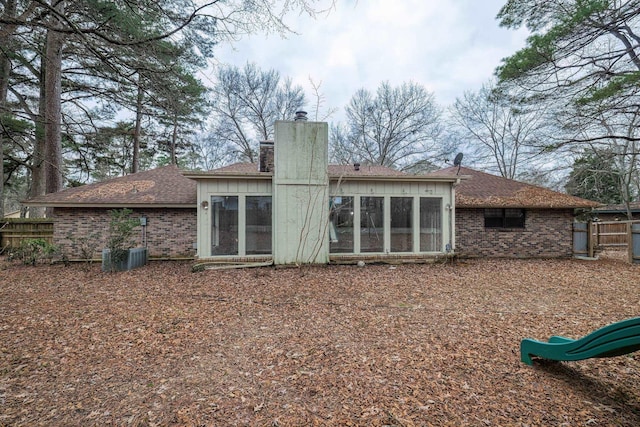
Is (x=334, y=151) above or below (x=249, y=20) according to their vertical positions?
above

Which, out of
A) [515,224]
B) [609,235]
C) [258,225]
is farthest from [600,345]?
[609,235]

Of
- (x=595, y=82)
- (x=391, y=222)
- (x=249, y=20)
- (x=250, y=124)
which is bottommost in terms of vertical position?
(x=391, y=222)

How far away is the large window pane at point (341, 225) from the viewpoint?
8.14 meters

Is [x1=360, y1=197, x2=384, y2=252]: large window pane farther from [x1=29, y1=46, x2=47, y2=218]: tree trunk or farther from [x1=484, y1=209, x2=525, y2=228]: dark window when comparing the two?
[x1=29, y1=46, x2=47, y2=218]: tree trunk

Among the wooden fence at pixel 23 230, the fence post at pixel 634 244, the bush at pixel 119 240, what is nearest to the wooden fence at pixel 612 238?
the fence post at pixel 634 244

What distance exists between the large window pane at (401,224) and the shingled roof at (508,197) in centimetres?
261

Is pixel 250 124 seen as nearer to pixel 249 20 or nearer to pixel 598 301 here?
pixel 249 20

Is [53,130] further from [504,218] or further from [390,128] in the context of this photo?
[390,128]

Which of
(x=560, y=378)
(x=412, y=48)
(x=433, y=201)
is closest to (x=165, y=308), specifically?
(x=560, y=378)

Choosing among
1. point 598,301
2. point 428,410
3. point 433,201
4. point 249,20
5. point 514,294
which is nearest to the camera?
point 428,410

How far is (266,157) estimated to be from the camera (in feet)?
30.6

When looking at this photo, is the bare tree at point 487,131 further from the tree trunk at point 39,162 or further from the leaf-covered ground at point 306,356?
the tree trunk at point 39,162

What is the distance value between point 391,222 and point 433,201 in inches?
59.2

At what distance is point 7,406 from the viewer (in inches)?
90.0
